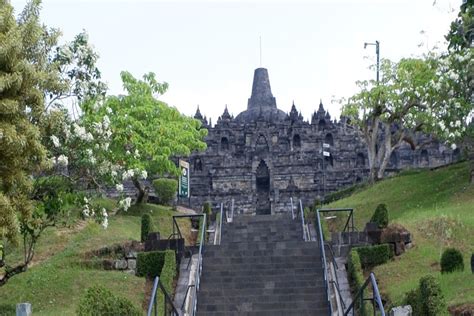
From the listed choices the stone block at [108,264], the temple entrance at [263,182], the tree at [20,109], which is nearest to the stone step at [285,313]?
the tree at [20,109]

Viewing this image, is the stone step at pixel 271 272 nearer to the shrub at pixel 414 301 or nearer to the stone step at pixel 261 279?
the stone step at pixel 261 279

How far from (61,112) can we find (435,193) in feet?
55.8

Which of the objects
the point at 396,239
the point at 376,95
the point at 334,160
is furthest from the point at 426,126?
the point at 334,160

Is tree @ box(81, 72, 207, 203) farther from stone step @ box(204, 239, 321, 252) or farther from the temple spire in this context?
the temple spire

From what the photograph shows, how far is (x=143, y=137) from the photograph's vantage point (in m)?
30.4

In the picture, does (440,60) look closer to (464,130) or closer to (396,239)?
(464,130)

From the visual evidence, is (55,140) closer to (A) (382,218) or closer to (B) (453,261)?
(B) (453,261)

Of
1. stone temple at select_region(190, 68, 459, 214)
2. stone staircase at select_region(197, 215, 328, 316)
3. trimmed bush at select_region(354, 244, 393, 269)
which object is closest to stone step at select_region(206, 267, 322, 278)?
stone staircase at select_region(197, 215, 328, 316)

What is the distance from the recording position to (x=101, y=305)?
12406 millimetres

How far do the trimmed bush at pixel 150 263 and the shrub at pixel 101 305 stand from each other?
5509 mm

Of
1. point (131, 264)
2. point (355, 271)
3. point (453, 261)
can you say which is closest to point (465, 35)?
point (453, 261)

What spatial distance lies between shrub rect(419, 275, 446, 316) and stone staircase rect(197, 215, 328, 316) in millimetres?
3725

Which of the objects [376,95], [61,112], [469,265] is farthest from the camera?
[376,95]

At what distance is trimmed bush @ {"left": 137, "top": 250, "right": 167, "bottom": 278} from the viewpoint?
18.5 meters
